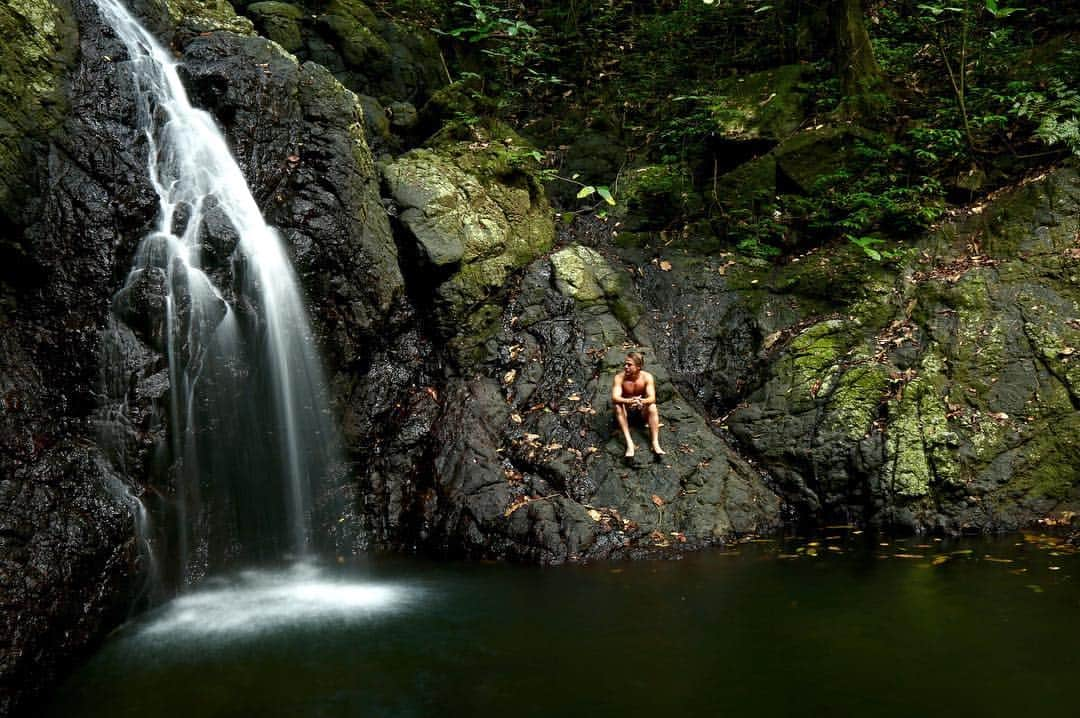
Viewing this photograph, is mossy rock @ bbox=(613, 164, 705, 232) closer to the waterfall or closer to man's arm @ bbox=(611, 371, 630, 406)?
man's arm @ bbox=(611, 371, 630, 406)

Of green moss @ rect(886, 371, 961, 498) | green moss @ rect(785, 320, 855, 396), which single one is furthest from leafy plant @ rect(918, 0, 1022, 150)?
green moss @ rect(886, 371, 961, 498)

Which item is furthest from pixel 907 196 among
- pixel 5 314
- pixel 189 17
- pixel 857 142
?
pixel 5 314

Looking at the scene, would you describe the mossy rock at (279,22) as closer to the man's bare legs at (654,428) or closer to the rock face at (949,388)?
the man's bare legs at (654,428)

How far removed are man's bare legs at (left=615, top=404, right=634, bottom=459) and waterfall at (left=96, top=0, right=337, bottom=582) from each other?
3.39 m

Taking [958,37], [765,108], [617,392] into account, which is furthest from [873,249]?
[958,37]

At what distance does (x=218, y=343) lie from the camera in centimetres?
693

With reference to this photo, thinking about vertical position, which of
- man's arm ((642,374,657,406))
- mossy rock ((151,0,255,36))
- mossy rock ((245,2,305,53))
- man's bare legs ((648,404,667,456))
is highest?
mossy rock ((245,2,305,53))

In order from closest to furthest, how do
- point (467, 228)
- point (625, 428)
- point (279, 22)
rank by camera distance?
1. point (625, 428)
2. point (467, 228)
3. point (279, 22)

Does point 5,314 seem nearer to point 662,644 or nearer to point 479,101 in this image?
point 662,644

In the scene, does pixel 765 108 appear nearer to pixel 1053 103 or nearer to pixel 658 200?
pixel 658 200

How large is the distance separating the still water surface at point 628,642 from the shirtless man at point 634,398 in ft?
5.76

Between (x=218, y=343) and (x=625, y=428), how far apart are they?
4558mm

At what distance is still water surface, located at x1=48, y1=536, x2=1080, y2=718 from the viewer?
4016 mm

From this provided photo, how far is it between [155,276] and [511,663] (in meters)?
5.09
